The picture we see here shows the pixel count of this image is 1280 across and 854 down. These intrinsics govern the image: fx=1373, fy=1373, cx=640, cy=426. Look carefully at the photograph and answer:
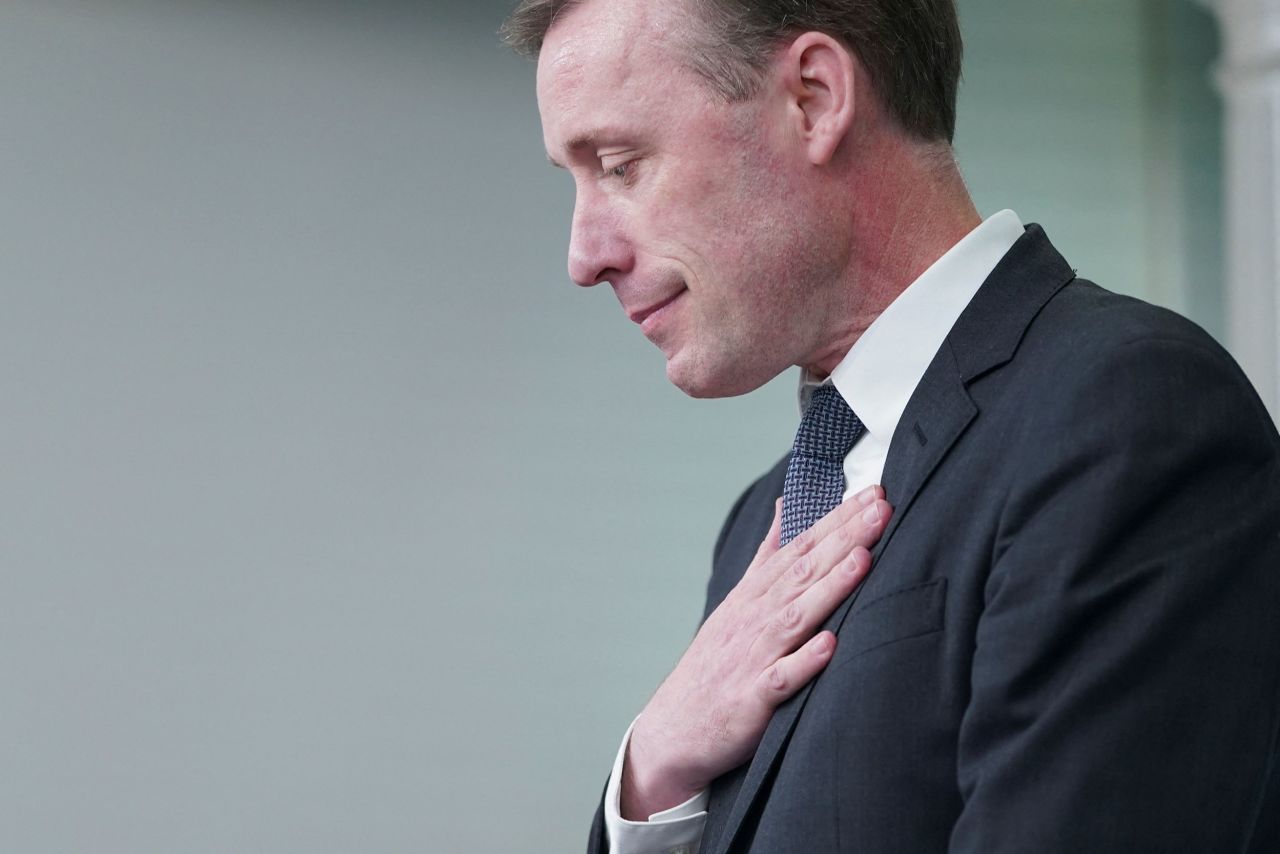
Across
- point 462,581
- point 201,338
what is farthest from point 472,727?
point 201,338

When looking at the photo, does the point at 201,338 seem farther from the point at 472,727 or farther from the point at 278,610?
the point at 472,727

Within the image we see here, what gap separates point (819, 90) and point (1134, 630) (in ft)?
1.91

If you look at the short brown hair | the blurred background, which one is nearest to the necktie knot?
the short brown hair

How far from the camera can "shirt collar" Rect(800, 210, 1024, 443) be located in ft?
3.92

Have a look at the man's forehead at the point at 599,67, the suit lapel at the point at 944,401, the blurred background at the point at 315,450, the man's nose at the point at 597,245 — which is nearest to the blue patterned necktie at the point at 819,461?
the suit lapel at the point at 944,401

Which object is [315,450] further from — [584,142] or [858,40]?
[858,40]

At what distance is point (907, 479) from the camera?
43.8 inches

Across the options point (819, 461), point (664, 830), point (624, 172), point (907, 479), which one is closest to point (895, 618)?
point (907, 479)

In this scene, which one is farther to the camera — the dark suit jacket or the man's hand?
the man's hand

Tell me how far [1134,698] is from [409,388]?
176 centimetres

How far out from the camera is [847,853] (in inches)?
40.1

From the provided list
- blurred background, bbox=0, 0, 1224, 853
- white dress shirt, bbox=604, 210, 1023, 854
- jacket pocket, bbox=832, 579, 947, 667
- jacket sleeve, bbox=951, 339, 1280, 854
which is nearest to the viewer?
jacket sleeve, bbox=951, 339, 1280, 854

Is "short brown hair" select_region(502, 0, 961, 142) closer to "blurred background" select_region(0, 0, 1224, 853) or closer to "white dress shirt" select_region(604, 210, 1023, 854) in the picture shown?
"white dress shirt" select_region(604, 210, 1023, 854)

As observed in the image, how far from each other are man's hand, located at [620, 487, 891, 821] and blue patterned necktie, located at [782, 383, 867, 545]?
4 cm
